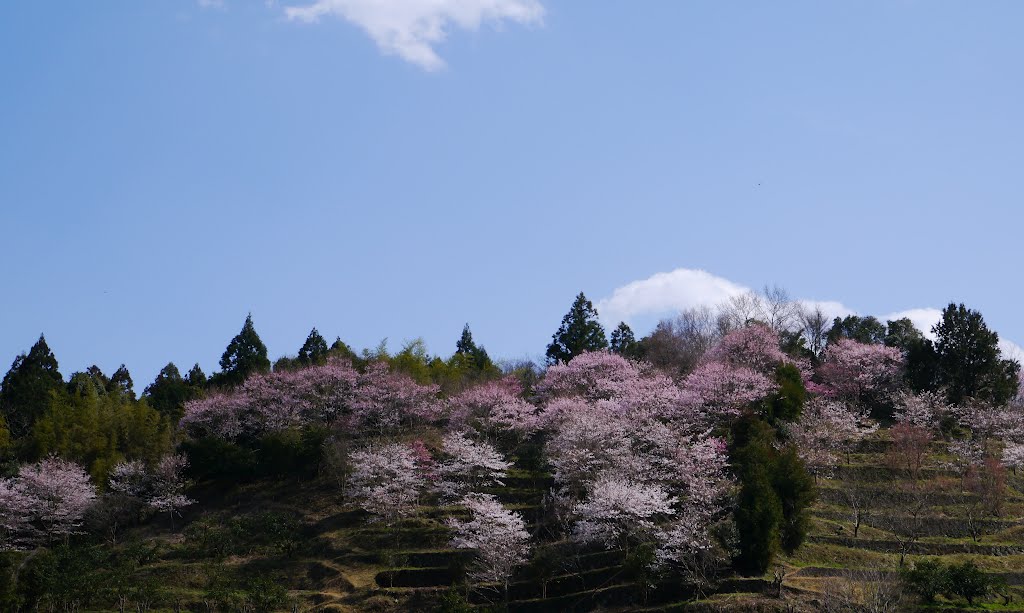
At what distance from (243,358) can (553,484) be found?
27454 millimetres

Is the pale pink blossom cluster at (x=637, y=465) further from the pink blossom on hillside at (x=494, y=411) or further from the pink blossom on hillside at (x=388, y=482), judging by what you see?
the pink blossom on hillside at (x=388, y=482)

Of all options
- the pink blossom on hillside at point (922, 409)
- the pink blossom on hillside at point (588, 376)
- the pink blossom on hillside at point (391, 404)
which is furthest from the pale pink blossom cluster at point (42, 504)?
the pink blossom on hillside at point (922, 409)

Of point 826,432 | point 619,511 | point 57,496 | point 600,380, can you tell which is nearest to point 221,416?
point 57,496

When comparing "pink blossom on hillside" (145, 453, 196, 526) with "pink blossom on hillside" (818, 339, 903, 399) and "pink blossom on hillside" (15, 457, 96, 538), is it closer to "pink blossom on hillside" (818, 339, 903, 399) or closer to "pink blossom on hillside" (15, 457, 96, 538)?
"pink blossom on hillside" (15, 457, 96, 538)

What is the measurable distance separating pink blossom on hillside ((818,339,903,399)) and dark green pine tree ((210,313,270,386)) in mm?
33391

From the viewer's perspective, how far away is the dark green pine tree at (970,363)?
152 ft

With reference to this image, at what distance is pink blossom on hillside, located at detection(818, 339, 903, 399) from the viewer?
4853 cm

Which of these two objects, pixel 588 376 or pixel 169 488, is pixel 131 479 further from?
pixel 588 376

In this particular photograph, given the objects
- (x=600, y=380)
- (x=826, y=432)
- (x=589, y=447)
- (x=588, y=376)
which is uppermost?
(x=588, y=376)

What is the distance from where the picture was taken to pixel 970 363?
153 ft

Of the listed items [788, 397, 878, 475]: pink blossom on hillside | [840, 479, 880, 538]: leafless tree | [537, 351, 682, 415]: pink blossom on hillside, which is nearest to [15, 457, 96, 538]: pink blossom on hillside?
[537, 351, 682, 415]: pink blossom on hillside

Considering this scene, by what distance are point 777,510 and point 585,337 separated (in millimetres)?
26937

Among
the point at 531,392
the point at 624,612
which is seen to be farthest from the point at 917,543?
the point at 531,392

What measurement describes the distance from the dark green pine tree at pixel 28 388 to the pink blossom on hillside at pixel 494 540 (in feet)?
105
